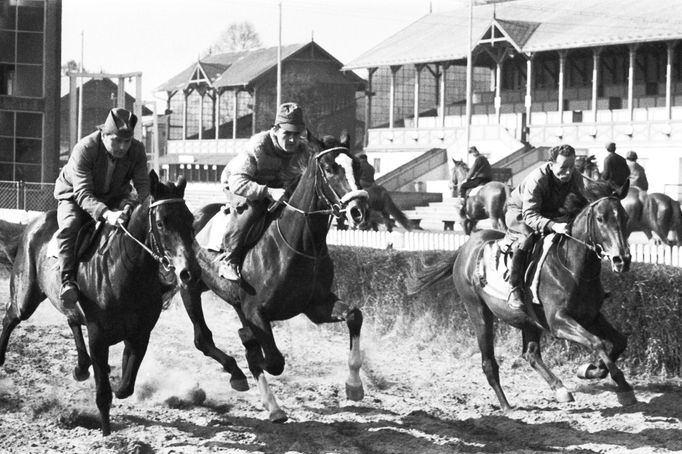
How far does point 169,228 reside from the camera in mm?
8391

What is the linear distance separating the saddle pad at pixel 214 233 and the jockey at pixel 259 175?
0.52ft

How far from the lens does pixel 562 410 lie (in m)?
10.4

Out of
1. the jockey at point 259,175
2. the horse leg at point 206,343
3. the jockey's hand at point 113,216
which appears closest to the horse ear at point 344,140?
the jockey at point 259,175

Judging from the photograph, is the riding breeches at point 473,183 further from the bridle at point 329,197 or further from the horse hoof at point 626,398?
the bridle at point 329,197

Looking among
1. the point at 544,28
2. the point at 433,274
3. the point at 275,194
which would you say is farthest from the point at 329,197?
the point at 544,28

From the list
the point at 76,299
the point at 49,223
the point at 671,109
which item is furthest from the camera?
the point at 671,109

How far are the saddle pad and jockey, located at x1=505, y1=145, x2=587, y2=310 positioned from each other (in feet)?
8.54

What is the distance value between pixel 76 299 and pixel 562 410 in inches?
166

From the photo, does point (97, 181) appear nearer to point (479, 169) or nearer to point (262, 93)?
point (479, 169)

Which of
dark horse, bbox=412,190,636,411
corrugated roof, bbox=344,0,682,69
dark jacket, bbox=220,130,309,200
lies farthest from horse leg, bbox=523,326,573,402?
corrugated roof, bbox=344,0,682,69

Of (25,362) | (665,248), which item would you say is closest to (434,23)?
(665,248)

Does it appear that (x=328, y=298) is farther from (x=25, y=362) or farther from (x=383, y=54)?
(x=383, y=54)

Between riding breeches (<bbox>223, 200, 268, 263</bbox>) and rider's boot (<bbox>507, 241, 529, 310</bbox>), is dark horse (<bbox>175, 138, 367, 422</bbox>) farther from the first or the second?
rider's boot (<bbox>507, 241, 529, 310</bbox>)

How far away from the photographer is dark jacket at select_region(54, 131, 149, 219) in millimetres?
9281
